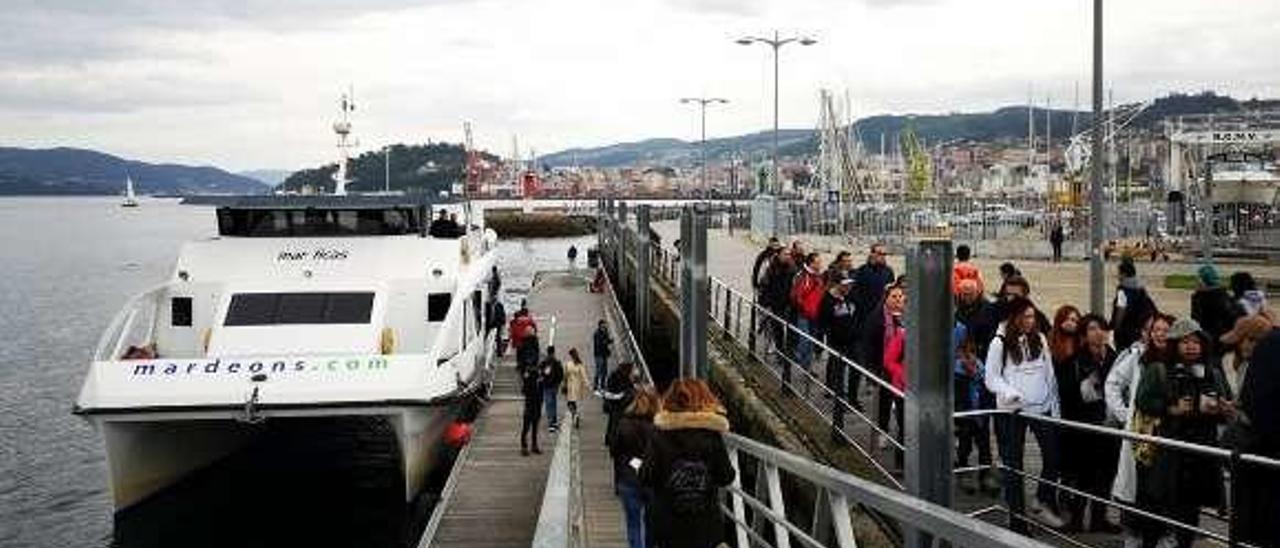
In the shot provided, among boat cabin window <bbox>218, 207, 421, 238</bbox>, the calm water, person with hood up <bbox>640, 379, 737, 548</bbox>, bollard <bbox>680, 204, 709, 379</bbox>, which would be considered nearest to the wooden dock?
bollard <bbox>680, 204, 709, 379</bbox>

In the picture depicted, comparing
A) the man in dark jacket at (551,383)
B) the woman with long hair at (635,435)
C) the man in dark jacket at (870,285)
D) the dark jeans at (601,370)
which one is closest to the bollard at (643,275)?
the dark jeans at (601,370)

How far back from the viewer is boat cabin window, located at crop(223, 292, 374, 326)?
17.8 m

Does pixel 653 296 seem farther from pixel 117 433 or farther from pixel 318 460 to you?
pixel 117 433

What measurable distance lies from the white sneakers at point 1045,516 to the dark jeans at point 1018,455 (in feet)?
0.24

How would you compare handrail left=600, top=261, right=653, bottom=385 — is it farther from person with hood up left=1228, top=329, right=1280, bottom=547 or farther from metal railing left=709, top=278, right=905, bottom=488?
person with hood up left=1228, top=329, right=1280, bottom=547

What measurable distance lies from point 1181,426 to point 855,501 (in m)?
1.93

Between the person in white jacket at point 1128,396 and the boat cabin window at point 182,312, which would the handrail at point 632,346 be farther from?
the person in white jacket at point 1128,396

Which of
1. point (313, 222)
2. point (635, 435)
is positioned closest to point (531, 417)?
point (313, 222)

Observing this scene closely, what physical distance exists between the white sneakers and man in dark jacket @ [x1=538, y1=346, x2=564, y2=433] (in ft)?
30.5

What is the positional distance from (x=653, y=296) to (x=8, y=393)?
14799 millimetres

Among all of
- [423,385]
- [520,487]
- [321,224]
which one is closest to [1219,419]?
[520,487]

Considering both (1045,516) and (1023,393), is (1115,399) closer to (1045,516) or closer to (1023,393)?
(1023,393)

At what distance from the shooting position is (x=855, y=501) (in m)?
6.33

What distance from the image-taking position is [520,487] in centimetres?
1490
